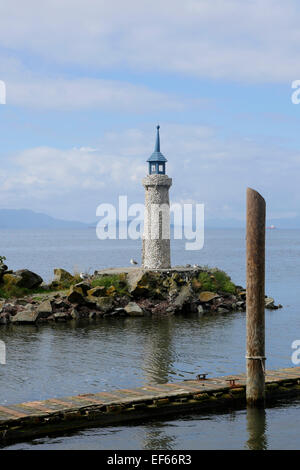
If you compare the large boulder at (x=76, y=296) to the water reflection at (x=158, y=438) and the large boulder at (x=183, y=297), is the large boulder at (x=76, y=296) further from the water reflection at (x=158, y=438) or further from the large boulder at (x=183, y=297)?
the water reflection at (x=158, y=438)

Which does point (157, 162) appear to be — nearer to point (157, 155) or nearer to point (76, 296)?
point (157, 155)

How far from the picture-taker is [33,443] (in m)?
18.4

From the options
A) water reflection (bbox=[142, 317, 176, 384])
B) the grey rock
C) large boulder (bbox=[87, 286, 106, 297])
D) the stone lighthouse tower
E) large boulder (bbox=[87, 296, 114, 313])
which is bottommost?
water reflection (bbox=[142, 317, 176, 384])

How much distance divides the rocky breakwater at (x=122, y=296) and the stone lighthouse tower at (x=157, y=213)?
47.1 inches

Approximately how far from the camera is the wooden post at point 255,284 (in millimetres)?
20859

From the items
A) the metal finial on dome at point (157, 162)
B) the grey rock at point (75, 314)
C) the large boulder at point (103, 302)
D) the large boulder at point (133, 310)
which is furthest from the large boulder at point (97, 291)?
the metal finial on dome at point (157, 162)

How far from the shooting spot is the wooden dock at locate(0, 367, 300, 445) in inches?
740

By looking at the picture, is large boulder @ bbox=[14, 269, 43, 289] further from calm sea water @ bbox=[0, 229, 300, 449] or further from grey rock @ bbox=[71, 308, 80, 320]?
calm sea water @ bbox=[0, 229, 300, 449]

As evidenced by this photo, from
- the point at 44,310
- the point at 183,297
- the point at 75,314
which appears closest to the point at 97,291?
the point at 75,314

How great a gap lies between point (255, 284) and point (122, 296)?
2644 centimetres

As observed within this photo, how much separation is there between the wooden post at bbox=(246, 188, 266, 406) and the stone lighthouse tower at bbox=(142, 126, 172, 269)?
2821 centimetres

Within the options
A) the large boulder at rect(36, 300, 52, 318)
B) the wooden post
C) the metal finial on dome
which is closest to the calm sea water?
the wooden post
